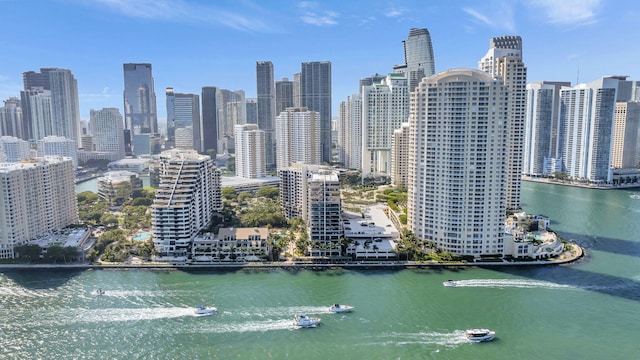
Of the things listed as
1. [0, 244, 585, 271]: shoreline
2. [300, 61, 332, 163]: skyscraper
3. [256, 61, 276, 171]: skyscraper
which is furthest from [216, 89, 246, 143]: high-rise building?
[0, 244, 585, 271]: shoreline

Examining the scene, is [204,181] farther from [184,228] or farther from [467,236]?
[467,236]

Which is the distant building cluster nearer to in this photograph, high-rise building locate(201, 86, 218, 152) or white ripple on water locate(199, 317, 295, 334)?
high-rise building locate(201, 86, 218, 152)

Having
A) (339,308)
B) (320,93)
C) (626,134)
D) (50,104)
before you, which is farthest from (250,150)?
(50,104)

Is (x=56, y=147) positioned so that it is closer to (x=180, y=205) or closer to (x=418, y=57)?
(x=180, y=205)

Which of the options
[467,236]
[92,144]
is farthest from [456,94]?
[92,144]

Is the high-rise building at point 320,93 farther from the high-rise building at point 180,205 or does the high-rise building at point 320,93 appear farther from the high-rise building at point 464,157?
the high-rise building at point 464,157

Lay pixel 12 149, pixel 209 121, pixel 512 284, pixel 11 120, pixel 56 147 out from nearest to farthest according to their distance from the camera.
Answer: pixel 512 284 → pixel 12 149 → pixel 56 147 → pixel 11 120 → pixel 209 121
